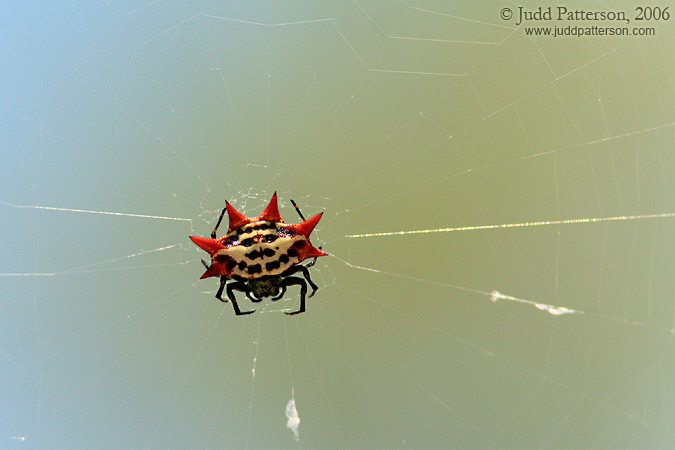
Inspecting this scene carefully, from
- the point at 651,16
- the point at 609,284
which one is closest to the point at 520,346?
the point at 609,284

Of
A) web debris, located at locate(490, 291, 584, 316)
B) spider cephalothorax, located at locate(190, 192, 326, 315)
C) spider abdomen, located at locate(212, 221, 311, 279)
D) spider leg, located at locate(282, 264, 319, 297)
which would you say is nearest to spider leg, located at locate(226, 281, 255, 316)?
spider cephalothorax, located at locate(190, 192, 326, 315)

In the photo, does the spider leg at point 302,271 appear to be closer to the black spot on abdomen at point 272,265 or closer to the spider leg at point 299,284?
the spider leg at point 299,284

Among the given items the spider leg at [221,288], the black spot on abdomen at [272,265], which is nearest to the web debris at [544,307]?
the black spot on abdomen at [272,265]

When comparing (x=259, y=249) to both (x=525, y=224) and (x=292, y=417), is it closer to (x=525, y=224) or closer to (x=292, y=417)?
(x=292, y=417)

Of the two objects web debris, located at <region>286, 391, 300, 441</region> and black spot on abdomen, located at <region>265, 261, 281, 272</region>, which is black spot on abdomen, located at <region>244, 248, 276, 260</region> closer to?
black spot on abdomen, located at <region>265, 261, 281, 272</region>

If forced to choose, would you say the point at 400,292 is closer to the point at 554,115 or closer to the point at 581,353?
the point at 581,353

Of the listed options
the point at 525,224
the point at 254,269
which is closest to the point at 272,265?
the point at 254,269
